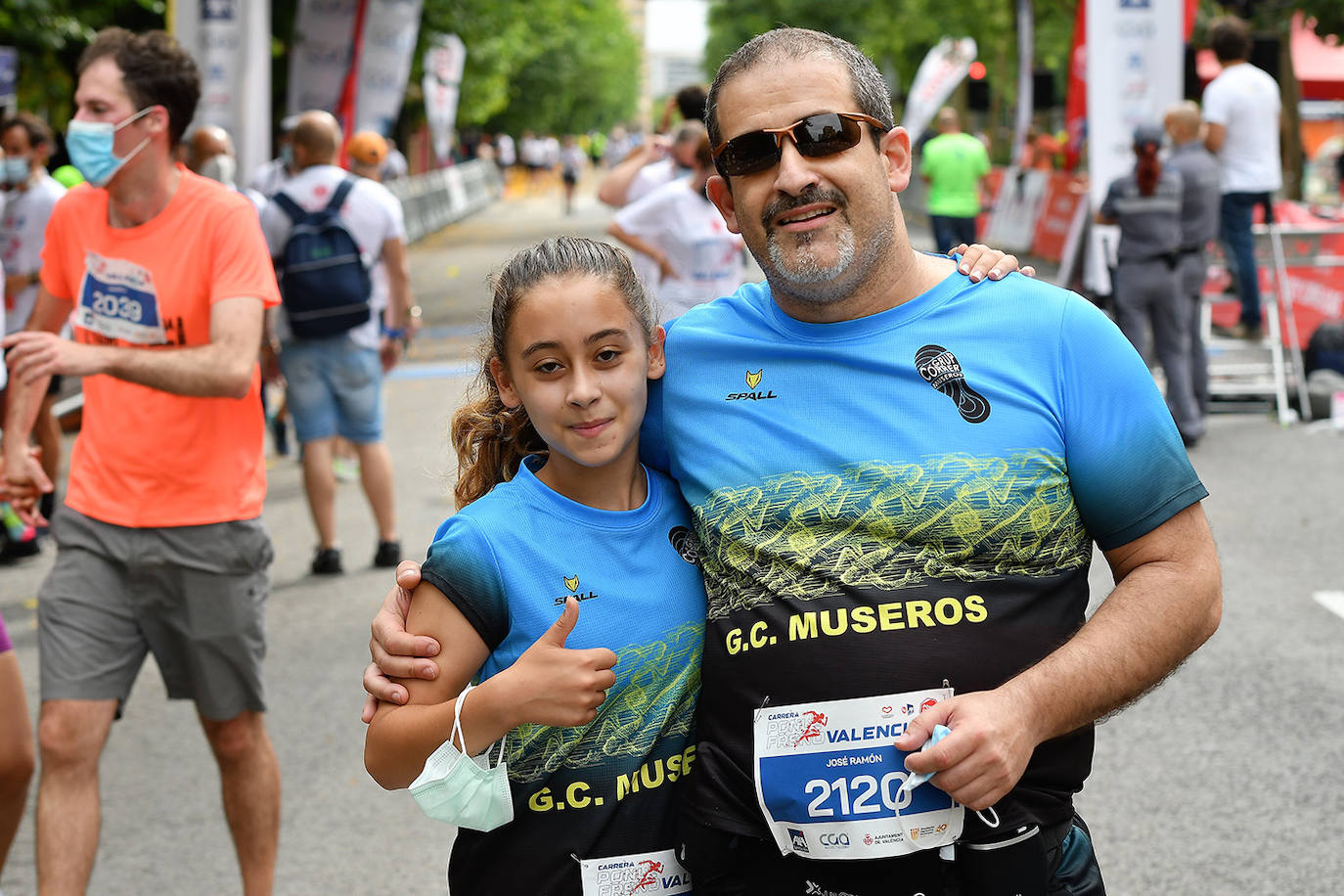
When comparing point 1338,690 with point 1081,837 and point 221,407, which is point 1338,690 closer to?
point 1081,837

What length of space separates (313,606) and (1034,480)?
17.9 ft

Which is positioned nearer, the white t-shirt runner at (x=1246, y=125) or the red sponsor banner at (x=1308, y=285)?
the red sponsor banner at (x=1308, y=285)

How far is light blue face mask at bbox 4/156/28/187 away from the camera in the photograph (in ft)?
31.6

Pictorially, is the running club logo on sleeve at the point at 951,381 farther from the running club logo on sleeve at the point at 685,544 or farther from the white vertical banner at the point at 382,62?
the white vertical banner at the point at 382,62

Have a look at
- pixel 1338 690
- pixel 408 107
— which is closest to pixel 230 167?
pixel 1338 690

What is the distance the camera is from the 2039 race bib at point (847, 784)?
2057mm

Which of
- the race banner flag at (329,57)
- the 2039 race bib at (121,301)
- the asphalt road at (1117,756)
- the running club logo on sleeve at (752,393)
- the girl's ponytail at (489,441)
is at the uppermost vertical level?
the race banner flag at (329,57)

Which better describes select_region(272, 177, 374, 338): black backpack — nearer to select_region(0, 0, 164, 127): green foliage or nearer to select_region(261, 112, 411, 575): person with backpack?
select_region(261, 112, 411, 575): person with backpack

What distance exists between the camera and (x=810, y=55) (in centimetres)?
236

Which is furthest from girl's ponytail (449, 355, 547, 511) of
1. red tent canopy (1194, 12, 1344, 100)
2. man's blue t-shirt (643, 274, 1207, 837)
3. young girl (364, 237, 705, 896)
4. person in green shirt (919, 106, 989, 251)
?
red tent canopy (1194, 12, 1344, 100)

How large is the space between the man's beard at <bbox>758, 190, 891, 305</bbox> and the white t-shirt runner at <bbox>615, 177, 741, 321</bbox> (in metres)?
5.35

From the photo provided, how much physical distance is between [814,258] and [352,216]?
5.99 meters

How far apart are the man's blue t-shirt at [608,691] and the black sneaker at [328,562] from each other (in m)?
5.41

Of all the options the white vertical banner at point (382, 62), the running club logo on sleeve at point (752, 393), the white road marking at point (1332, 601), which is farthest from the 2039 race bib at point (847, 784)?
the white vertical banner at point (382, 62)
